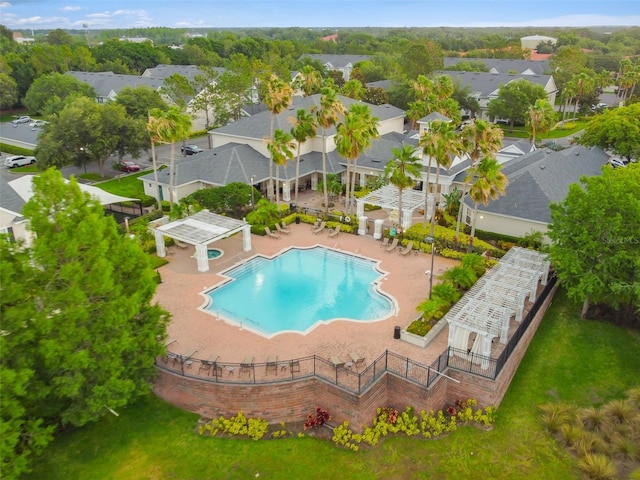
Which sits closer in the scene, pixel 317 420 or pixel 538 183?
pixel 317 420

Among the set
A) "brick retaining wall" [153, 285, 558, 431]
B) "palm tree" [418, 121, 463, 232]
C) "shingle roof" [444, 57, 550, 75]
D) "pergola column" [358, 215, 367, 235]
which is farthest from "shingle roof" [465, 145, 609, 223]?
"shingle roof" [444, 57, 550, 75]

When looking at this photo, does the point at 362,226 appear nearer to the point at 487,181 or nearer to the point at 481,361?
the point at 487,181

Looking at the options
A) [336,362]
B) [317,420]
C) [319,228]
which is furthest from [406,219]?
[317,420]

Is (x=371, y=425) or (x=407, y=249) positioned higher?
(x=407, y=249)

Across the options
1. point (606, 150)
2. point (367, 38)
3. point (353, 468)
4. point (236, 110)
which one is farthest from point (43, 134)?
point (367, 38)

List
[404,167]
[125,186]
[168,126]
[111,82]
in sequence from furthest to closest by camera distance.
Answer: [111,82]
[125,186]
[168,126]
[404,167]

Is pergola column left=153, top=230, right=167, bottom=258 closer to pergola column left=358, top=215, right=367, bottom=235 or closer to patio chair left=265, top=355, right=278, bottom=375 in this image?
pergola column left=358, top=215, right=367, bottom=235

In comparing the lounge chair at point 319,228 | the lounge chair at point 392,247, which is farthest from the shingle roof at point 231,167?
the lounge chair at point 392,247
